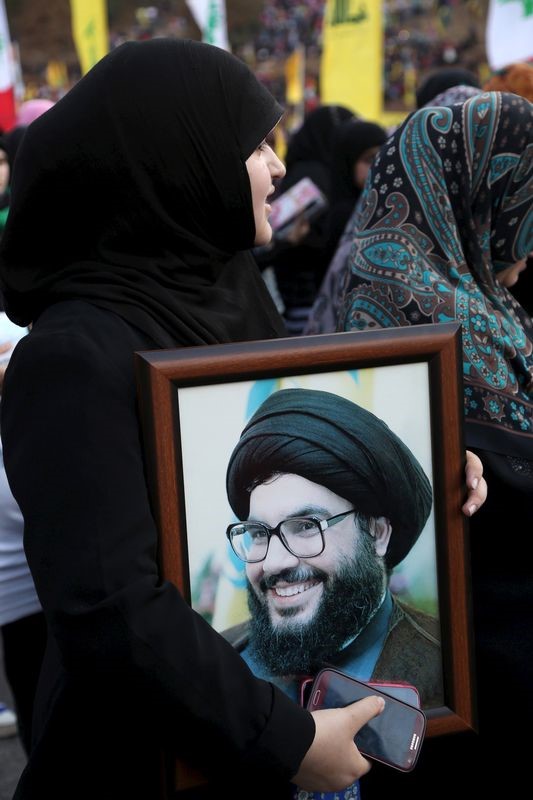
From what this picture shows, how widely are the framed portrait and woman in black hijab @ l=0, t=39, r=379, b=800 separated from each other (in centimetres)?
5

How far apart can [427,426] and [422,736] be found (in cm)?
36

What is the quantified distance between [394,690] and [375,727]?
6 centimetres

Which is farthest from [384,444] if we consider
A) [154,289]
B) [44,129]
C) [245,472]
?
[44,129]

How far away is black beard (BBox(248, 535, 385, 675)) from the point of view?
1176mm

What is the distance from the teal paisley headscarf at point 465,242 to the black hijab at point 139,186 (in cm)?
48

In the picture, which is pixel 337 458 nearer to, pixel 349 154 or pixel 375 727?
pixel 375 727

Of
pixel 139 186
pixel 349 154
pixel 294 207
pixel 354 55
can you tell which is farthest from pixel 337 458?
pixel 354 55

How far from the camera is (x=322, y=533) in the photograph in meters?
1.18

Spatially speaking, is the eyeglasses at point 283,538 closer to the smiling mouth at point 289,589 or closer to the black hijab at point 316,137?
the smiling mouth at point 289,589

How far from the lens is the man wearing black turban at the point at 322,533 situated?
116cm

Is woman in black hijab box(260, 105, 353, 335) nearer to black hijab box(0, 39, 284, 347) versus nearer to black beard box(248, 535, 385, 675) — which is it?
black hijab box(0, 39, 284, 347)

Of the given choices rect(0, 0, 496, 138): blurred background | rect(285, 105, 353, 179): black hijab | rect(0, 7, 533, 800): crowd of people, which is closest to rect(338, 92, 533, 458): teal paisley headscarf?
rect(0, 7, 533, 800): crowd of people

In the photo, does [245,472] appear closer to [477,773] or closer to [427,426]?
[427,426]

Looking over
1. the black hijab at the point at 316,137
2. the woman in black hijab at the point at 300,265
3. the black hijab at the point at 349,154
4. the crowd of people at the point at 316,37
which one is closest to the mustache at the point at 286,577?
the woman in black hijab at the point at 300,265
